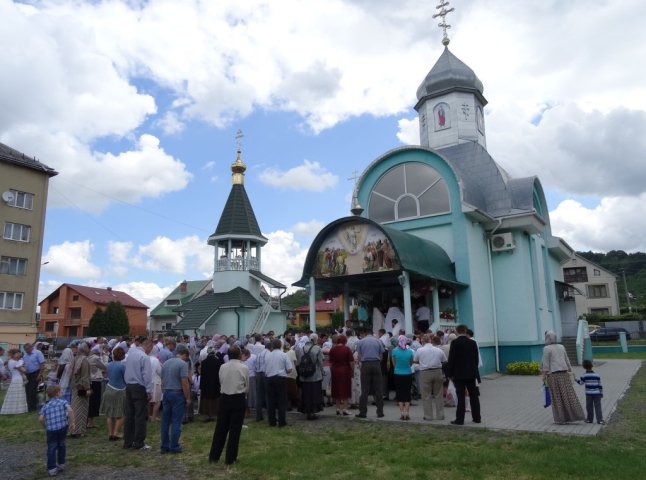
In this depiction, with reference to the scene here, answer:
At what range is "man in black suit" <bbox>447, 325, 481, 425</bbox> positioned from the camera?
30.2 feet

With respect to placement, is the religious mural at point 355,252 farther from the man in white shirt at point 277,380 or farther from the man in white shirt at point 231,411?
the man in white shirt at point 231,411

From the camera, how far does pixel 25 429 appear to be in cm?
1067

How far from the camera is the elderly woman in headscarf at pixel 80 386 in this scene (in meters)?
9.76

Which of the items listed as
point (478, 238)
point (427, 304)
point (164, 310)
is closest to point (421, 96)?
point (478, 238)

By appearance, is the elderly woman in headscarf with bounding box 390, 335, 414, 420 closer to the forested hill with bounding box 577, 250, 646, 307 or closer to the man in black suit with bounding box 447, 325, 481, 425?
the man in black suit with bounding box 447, 325, 481, 425

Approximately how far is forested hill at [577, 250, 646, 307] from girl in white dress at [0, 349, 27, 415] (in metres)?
76.4

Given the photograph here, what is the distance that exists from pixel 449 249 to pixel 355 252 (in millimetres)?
4404

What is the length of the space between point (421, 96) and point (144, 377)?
2122 centimetres

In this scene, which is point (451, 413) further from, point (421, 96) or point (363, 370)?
point (421, 96)

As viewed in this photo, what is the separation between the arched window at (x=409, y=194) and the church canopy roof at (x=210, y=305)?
11994 mm

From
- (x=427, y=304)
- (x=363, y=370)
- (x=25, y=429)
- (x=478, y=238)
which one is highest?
(x=478, y=238)

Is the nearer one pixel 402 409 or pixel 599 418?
pixel 599 418

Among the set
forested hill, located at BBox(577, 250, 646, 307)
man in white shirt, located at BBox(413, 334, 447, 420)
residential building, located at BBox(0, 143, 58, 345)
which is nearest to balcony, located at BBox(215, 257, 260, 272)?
residential building, located at BBox(0, 143, 58, 345)

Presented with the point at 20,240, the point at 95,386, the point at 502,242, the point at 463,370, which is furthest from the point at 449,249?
the point at 20,240
